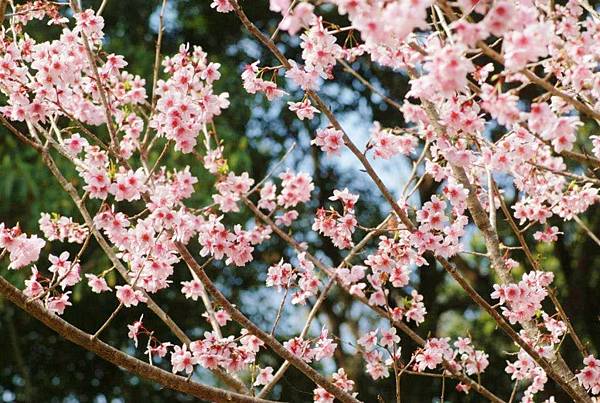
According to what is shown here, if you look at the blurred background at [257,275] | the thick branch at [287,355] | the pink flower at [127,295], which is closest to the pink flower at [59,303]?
the pink flower at [127,295]

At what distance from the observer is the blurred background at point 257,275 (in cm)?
605

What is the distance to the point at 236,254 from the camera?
7.75ft

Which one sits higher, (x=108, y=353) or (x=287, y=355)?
(x=287, y=355)

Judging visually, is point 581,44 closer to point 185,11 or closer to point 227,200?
point 227,200

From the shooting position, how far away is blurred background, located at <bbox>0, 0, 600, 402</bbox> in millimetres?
6051

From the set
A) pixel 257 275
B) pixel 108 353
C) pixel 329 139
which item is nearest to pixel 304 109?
pixel 329 139

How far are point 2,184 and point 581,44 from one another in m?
4.16

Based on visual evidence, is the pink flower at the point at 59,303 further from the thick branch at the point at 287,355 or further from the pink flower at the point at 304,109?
the pink flower at the point at 304,109

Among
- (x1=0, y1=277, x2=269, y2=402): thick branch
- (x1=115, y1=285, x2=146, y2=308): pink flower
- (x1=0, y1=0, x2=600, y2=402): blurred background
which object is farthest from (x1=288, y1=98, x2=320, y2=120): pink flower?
(x1=0, y1=0, x2=600, y2=402): blurred background

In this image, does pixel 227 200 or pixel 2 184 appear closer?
pixel 227 200

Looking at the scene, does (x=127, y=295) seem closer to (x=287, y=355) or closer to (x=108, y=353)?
(x=108, y=353)

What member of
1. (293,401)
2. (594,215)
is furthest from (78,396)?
(594,215)

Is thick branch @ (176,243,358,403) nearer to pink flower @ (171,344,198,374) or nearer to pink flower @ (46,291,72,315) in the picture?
pink flower @ (171,344,198,374)

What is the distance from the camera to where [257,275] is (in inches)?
252
